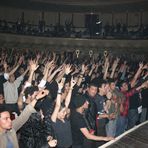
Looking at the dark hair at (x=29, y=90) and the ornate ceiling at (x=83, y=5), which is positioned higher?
the ornate ceiling at (x=83, y=5)

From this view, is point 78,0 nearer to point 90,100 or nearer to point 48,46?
point 48,46

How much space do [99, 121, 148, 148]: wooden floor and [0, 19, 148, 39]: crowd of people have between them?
21.0 m

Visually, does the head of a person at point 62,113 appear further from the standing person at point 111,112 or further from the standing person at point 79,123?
the standing person at point 111,112

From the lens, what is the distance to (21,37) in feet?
88.6

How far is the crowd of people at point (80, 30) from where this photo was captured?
27.5 m

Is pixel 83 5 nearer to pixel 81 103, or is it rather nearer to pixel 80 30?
pixel 80 30

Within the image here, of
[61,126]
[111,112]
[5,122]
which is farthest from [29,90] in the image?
[111,112]

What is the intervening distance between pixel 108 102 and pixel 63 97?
1651 millimetres

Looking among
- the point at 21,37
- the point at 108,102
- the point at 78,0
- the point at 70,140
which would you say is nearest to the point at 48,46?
the point at 21,37

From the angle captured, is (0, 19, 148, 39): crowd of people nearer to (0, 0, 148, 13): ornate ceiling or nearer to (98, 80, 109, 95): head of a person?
(0, 0, 148, 13): ornate ceiling

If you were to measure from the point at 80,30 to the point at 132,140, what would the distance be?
82.2 ft

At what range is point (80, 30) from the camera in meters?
30.5

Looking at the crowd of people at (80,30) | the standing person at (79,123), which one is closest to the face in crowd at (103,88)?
the standing person at (79,123)

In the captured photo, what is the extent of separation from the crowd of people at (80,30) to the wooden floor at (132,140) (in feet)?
68.8
